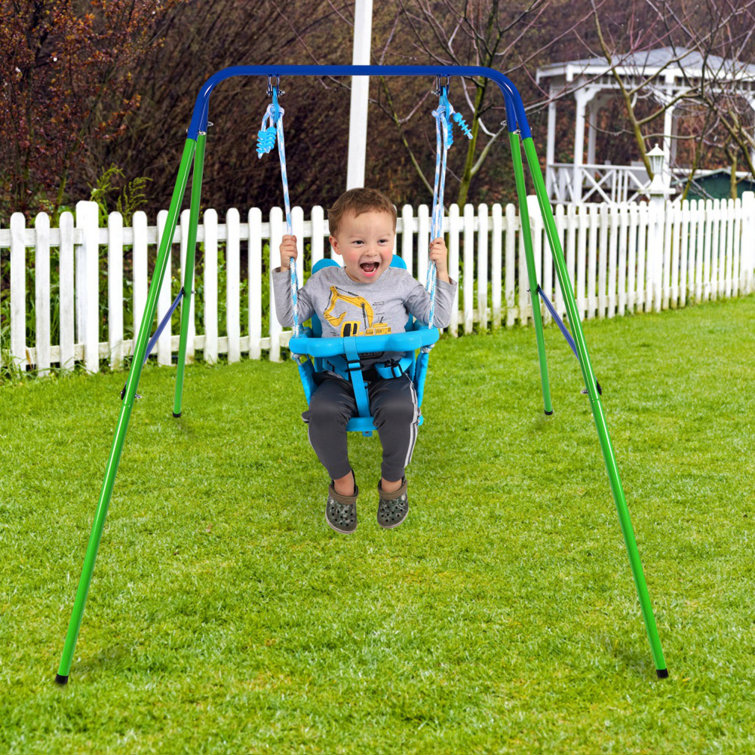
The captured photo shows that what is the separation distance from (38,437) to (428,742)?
10.8 ft

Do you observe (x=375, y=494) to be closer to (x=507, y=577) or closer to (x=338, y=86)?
(x=507, y=577)

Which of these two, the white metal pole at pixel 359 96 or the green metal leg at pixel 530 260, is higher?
the white metal pole at pixel 359 96

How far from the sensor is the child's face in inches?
155

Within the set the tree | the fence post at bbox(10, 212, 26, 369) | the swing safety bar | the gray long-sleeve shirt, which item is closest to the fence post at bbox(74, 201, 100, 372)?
the fence post at bbox(10, 212, 26, 369)

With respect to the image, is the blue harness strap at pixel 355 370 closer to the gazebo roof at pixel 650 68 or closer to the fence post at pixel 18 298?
the fence post at pixel 18 298

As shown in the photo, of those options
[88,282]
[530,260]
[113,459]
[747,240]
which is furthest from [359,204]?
[747,240]

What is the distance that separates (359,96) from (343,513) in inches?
141

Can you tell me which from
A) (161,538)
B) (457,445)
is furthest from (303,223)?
(161,538)

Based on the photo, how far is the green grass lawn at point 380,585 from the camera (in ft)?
8.56

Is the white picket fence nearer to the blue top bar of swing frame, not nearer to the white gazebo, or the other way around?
the blue top bar of swing frame

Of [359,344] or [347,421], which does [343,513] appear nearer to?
[347,421]

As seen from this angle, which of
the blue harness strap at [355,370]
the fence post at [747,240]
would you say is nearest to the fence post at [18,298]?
the blue harness strap at [355,370]

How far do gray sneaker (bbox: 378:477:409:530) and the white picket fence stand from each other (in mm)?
2893

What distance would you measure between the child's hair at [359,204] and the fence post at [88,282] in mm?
3020
